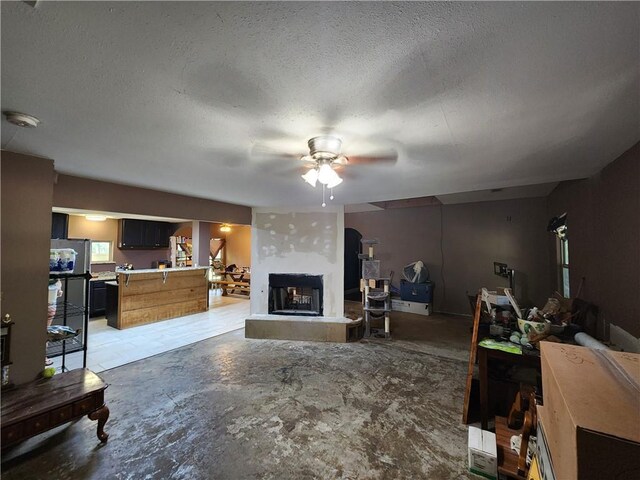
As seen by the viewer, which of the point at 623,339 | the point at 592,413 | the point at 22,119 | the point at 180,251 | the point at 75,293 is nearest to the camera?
the point at 592,413

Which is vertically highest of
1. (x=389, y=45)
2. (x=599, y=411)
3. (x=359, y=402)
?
(x=389, y=45)

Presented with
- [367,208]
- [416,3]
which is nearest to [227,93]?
[416,3]

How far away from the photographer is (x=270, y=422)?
2.25 metres

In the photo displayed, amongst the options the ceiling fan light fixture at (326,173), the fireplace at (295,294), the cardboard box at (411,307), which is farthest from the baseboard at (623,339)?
the cardboard box at (411,307)

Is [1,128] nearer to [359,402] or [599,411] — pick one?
[599,411]

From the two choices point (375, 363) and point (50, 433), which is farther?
point (375, 363)

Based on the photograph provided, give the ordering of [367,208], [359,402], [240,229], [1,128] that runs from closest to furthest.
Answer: [1,128]
[359,402]
[367,208]
[240,229]

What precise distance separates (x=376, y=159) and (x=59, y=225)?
246 inches

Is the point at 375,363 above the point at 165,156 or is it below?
below

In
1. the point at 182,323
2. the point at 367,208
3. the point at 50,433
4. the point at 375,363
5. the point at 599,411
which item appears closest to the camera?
the point at 599,411

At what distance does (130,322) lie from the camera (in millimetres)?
4832

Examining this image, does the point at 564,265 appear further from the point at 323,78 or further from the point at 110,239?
the point at 110,239

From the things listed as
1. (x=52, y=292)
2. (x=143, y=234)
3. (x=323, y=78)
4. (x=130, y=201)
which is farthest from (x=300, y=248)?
(x=143, y=234)

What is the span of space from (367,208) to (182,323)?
4923 millimetres
